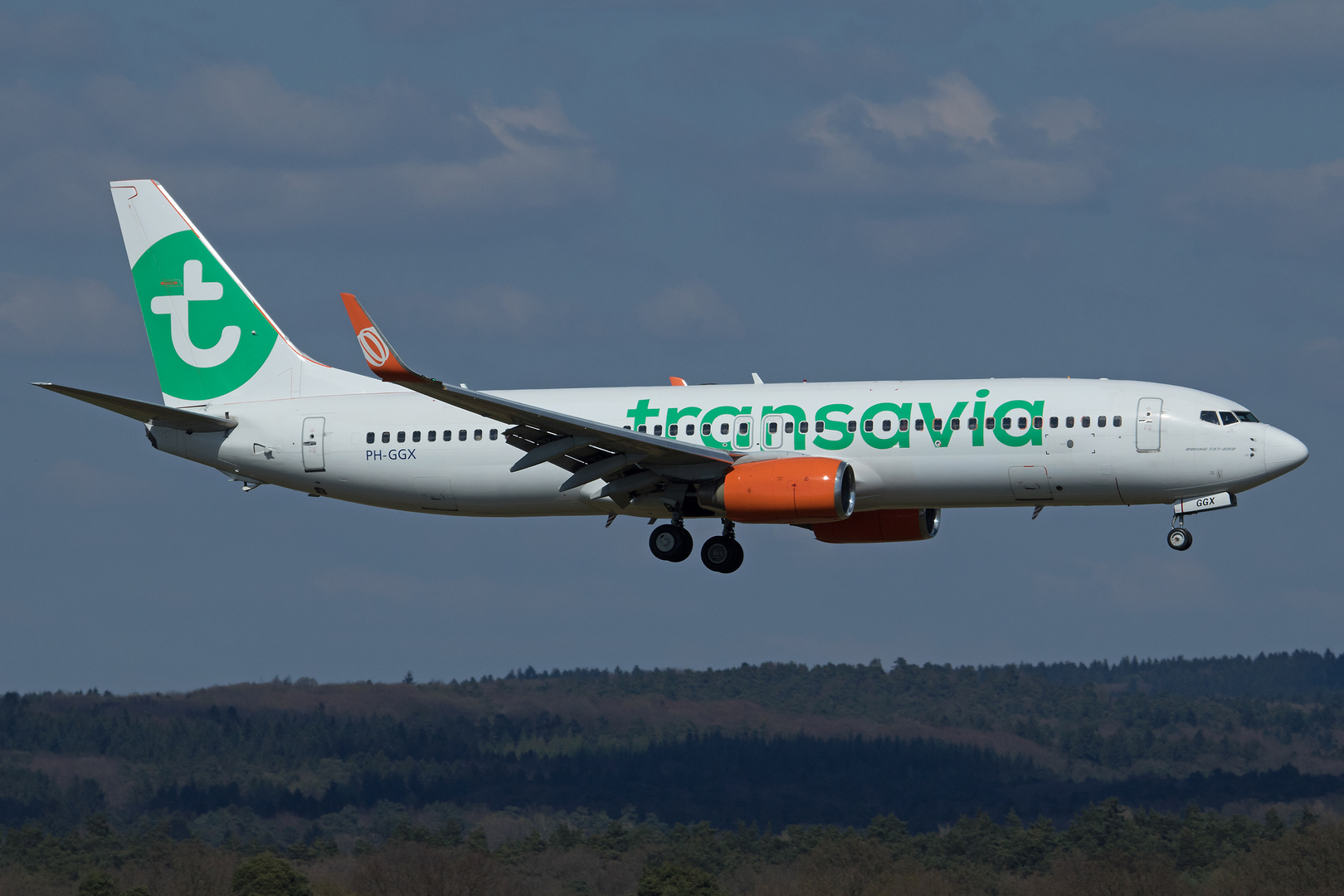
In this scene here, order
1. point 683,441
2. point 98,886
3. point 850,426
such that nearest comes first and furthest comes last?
1. point 850,426
2. point 683,441
3. point 98,886

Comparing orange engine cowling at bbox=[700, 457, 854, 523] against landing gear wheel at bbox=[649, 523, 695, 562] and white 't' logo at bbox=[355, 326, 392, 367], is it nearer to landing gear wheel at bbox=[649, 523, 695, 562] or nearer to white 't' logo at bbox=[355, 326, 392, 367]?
landing gear wheel at bbox=[649, 523, 695, 562]

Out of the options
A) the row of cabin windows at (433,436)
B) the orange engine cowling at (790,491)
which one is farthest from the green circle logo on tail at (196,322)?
the orange engine cowling at (790,491)

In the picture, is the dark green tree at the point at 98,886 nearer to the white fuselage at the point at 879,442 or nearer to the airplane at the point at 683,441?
the airplane at the point at 683,441

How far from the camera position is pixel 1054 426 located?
161 feet

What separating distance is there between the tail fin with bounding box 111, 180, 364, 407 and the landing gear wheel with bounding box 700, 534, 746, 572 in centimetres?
1429

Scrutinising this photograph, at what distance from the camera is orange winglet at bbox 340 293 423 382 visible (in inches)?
1741

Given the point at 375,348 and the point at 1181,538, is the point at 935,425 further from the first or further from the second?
the point at 375,348

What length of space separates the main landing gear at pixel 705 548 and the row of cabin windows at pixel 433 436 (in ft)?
19.2

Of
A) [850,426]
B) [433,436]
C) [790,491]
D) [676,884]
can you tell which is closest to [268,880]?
[676,884]

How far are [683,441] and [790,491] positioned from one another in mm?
4863

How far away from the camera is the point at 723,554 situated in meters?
54.0

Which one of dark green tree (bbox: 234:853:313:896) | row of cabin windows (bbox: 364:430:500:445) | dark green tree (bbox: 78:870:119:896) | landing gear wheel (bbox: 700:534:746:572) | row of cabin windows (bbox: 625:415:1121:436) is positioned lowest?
dark green tree (bbox: 78:870:119:896)

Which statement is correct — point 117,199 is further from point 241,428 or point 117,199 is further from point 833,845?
point 833,845

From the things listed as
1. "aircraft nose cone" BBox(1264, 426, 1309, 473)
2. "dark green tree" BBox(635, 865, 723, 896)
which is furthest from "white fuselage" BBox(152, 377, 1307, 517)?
"dark green tree" BBox(635, 865, 723, 896)
